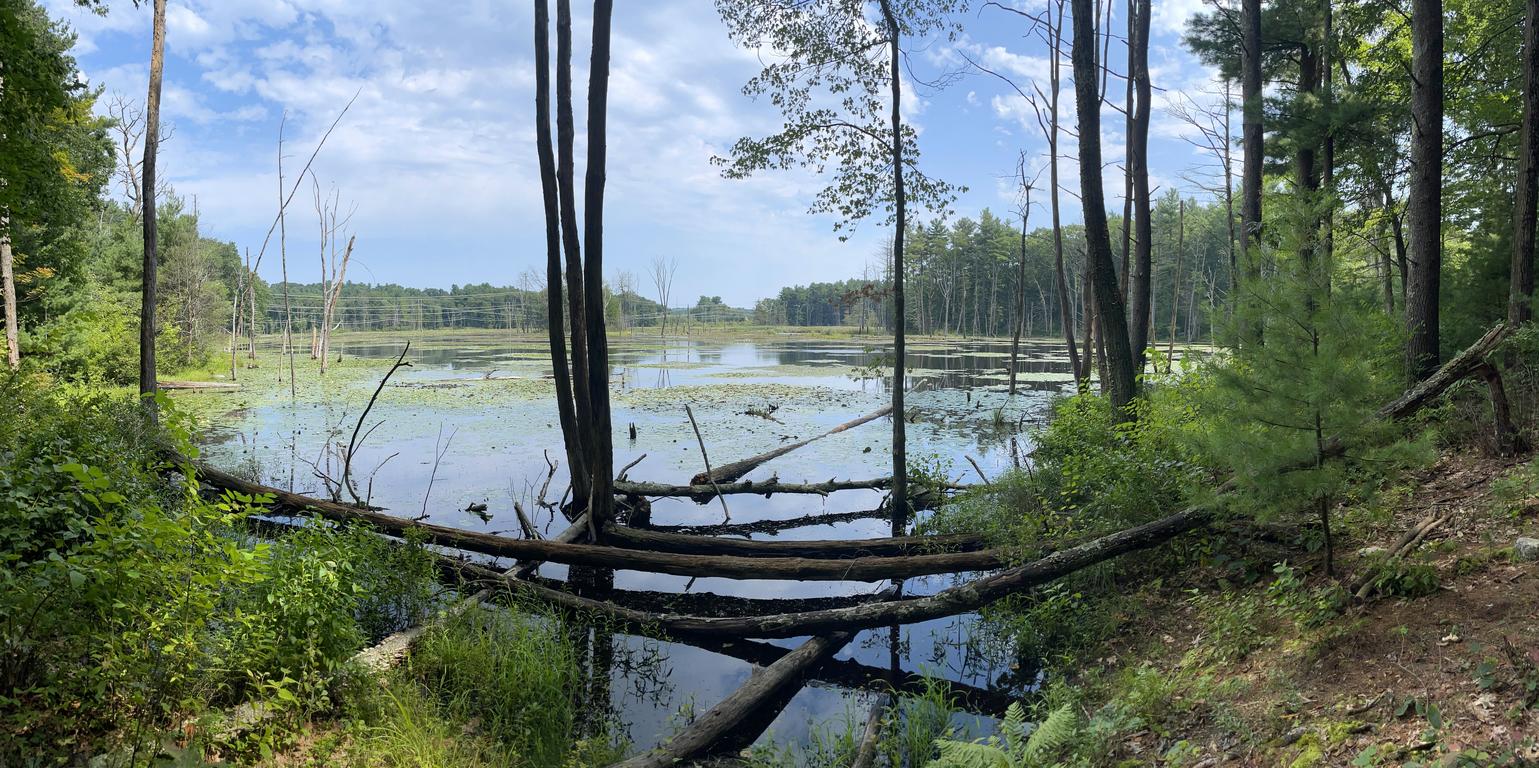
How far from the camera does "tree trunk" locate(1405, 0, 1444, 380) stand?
7.36 m

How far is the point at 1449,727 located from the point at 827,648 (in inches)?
157

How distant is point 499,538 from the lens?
7.62m

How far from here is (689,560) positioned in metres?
7.38

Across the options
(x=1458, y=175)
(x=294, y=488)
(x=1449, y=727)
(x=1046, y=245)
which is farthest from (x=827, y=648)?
(x=1046, y=245)

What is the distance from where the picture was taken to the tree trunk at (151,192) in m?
12.9

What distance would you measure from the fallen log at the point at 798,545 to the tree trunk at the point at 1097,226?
109 inches

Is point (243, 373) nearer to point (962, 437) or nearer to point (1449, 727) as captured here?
point (962, 437)

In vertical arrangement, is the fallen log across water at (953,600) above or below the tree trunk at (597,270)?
below

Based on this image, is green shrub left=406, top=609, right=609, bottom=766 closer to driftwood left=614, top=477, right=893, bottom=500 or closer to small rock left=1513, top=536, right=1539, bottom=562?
driftwood left=614, top=477, right=893, bottom=500

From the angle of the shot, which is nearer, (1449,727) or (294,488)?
(1449,727)

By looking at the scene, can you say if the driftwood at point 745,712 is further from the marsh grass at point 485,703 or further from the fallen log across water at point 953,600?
the marsh grass at point 485,703

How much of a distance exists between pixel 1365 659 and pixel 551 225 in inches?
355

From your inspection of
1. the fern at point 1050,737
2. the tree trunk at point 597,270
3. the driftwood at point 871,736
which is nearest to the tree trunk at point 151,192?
the tree trunk at point 597,270

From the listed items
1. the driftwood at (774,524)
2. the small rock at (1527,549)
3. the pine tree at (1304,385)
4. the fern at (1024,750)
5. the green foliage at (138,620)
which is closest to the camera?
the green foliage at (138,620)
